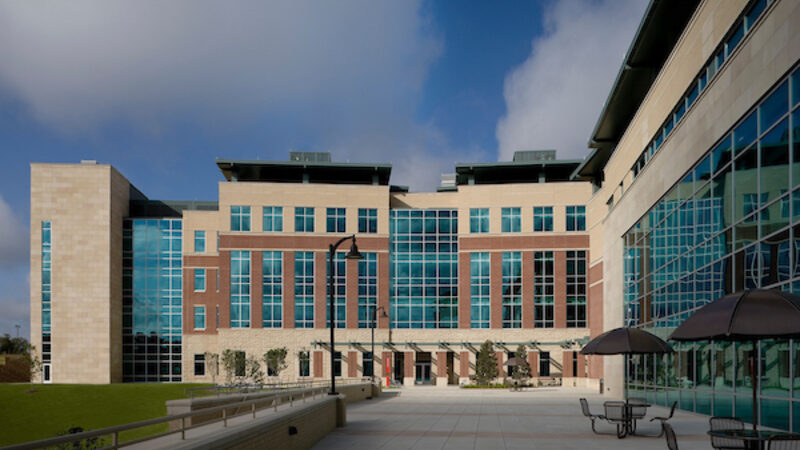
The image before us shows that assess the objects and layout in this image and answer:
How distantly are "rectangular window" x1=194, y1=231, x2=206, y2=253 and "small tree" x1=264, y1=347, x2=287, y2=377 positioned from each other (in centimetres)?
1359

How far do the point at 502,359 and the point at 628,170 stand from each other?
29.7 meters

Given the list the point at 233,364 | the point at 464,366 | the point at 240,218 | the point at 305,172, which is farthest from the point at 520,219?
the point at 233,364

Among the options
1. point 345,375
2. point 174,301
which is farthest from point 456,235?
point 174,301

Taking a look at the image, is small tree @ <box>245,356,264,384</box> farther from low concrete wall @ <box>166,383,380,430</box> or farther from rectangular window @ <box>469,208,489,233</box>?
low concrete wall @ <box>166,383,380,430</box>

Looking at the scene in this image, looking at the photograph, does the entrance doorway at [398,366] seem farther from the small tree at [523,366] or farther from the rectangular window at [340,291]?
the small tree at [523,366]

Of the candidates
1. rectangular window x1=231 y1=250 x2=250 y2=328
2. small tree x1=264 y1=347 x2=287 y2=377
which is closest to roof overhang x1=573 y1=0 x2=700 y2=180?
small tree x1=264 y1=347 x2=287 y2=377

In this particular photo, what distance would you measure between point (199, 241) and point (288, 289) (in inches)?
453

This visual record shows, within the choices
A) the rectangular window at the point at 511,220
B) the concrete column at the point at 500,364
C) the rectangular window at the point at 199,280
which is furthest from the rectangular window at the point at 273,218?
the concrete column at the point at 500,364

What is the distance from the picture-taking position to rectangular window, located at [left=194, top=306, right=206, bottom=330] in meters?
65.3

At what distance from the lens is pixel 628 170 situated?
116 feet

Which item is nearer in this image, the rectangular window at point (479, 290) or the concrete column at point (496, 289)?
the concrete column at point (496, 289)

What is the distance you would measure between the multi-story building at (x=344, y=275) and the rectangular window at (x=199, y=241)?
223mm

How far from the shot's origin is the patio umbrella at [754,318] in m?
8.91

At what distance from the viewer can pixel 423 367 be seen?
205ft
